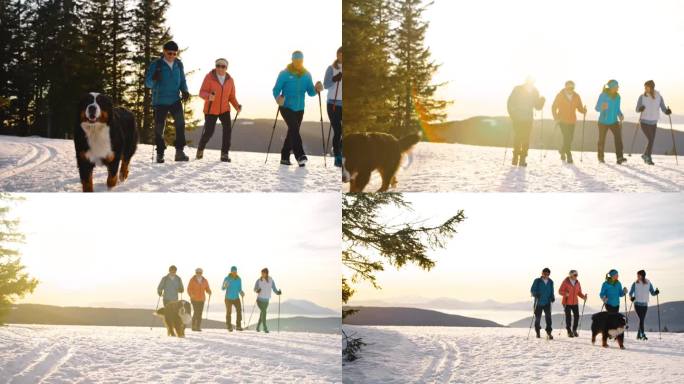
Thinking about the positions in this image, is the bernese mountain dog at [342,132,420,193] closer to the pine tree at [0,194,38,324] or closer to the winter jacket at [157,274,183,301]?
the winter jacket at [157,274,183,301]

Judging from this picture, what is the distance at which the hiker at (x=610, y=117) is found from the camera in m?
6.52

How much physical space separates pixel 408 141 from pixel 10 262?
368 cm

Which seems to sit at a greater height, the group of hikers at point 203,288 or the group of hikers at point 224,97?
the group of hikers at point 224,97

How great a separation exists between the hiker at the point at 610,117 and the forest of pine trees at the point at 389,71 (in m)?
1.49

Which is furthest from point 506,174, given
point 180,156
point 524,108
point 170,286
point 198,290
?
point 170,286

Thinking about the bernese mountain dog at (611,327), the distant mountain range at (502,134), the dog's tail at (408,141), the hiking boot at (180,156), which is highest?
the distant mountain range at (502,134)

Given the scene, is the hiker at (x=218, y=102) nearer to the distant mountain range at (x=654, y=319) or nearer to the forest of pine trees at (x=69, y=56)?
the forest of pine trees at (x=69, y=56)

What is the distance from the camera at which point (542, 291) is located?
264 inches

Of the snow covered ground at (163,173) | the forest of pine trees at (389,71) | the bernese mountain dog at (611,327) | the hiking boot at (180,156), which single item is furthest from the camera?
the bernese mountain dog at (611,327)

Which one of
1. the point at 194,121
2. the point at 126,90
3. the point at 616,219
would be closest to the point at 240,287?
the point at 194,121

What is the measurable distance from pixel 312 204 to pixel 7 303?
2.87 meters

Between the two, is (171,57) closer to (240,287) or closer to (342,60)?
(342,60)

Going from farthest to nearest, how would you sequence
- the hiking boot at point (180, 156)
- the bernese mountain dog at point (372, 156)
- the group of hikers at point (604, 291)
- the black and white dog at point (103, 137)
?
the group of hikers at point (604, 291) → the bernese mountain dog at point (372, 156) → the hiking boot at point (180, 156) → the black and white dog at point (103, 137)

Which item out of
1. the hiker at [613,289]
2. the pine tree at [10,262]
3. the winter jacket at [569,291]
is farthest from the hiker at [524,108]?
the pine tree at [10,262]
